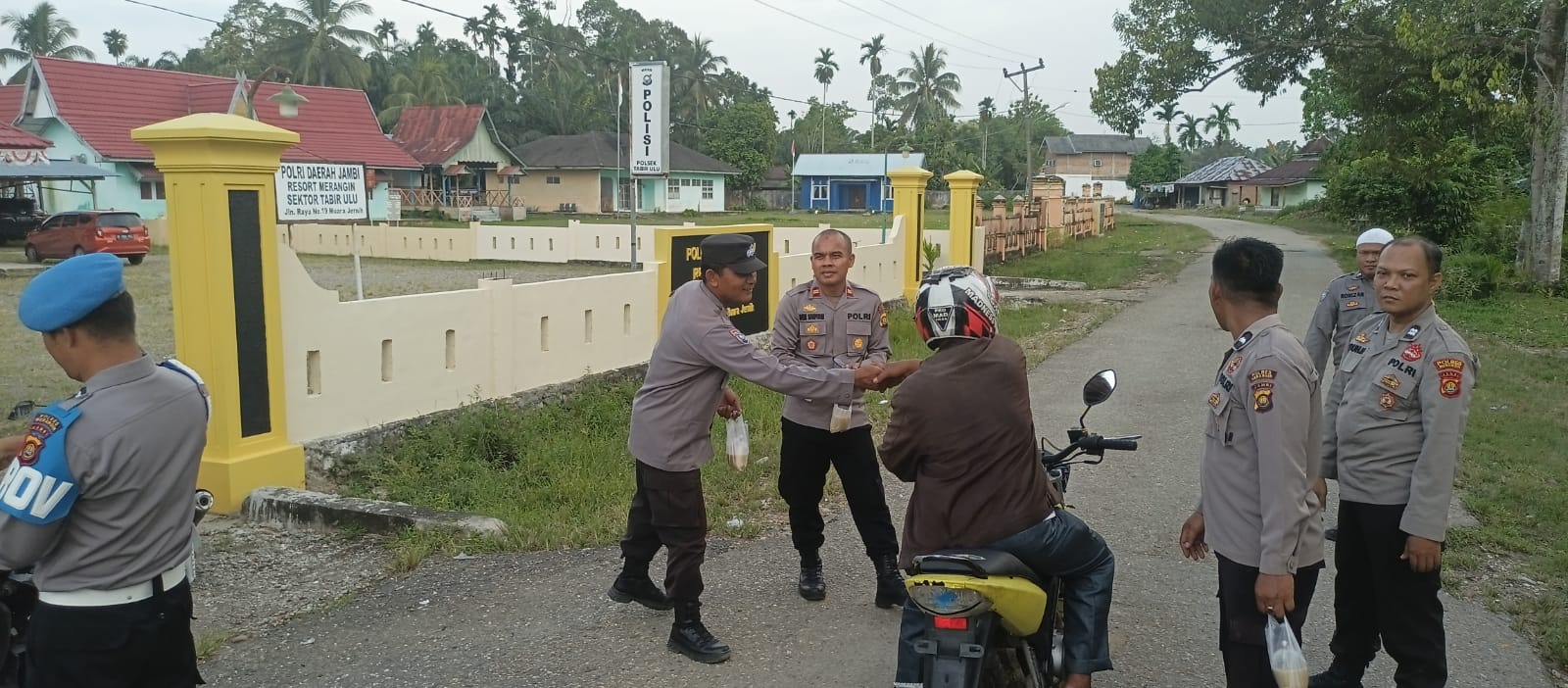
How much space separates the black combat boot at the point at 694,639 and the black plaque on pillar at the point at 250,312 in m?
3.30

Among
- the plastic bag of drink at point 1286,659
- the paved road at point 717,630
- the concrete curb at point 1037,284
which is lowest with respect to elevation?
the paved road at point 717,630

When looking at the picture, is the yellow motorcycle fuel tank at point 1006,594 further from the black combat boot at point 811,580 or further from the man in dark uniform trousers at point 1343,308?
the man in dark uniform trousers at point 1343,308

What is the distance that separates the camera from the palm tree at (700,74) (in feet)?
232

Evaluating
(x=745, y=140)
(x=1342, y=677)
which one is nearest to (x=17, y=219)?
(x=1342, y=677)

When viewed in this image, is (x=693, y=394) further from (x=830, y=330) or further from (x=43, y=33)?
(x=43, y=33)

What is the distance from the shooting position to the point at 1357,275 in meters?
5.87

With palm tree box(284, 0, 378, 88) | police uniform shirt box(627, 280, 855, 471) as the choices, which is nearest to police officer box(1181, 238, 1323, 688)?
police uniform shirt box(627, 280, 855, 471)

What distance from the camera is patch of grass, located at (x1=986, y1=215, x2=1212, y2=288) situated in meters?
21.5

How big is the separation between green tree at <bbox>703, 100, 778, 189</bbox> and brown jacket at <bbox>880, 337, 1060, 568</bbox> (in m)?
60.8

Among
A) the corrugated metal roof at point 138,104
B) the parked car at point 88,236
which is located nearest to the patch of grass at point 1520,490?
the parked car at point 88,236

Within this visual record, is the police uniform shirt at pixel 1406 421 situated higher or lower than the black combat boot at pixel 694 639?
higher

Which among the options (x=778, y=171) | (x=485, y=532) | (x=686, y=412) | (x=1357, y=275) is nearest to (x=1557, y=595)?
(x=1357, y=275)

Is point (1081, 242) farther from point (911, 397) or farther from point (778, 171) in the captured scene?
point (778, 171)

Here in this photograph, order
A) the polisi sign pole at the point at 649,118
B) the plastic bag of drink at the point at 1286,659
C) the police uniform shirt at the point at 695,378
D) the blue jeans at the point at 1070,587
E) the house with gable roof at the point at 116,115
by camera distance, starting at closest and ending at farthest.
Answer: the plastic bag of drink at the point at 1286,659 < the blue jeans at the point at 1070,587 < the police uniform shirt at the point at 695,378 < the polisi sign pole at the point at 649,118 < the house with gable roof at the point at 116,115
